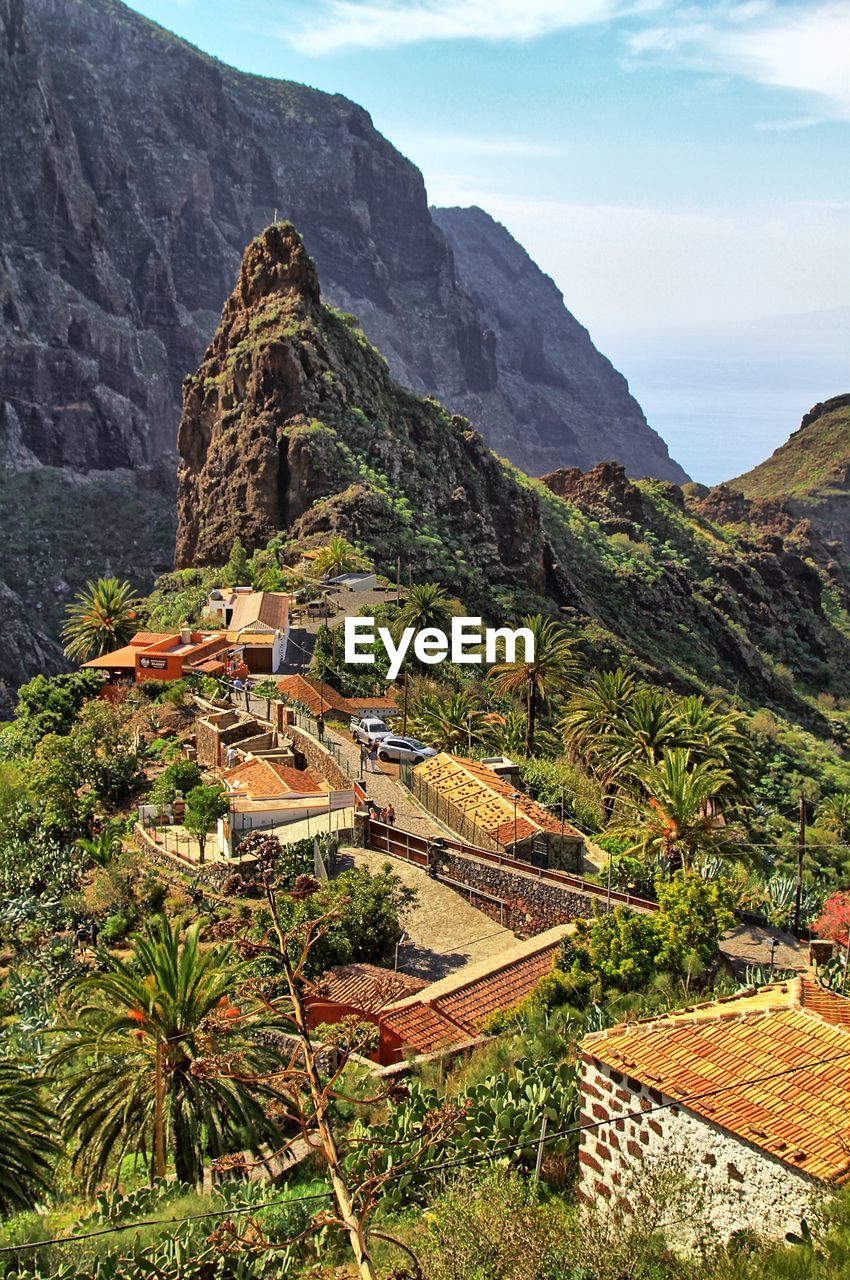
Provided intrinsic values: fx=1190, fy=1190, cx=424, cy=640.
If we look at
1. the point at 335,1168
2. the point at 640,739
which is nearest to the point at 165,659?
the point at 640,739

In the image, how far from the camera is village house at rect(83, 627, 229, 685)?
1960 inches

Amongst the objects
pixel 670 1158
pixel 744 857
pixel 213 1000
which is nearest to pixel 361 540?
pixel 744 857

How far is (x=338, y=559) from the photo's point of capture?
68.2 metres

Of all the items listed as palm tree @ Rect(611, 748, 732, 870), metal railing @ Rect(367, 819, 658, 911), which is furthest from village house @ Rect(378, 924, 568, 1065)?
palm tree @ Rect(611, 748, 732, 870)

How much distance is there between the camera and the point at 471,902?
2847cm

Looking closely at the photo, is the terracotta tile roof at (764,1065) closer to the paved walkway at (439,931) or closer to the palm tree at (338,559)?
the paved walkway at (439,931)

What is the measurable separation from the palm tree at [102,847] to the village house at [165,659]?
50.9 feet

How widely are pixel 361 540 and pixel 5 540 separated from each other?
8207 centimetres

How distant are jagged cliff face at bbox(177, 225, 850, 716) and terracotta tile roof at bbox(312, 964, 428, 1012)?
51.6 meters

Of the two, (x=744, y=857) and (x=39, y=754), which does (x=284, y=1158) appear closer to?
(x=744, y=857)

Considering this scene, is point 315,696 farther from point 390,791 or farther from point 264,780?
point 264,780

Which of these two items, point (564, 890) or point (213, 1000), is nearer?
point (213, 1000)

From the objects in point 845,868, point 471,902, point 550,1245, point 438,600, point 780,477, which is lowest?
point 845,868

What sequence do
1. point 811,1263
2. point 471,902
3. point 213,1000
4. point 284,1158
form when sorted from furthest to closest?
point 471,902
point 213,1000
point 284,1158
point 811,1263
